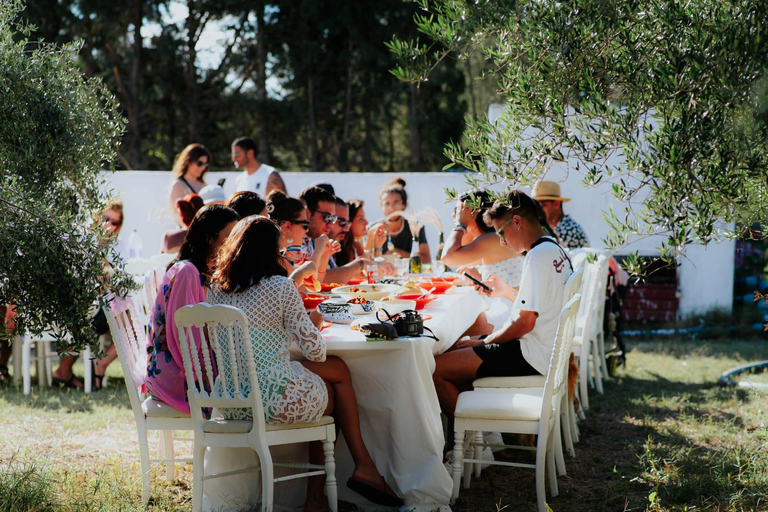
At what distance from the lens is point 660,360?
24.3 ft

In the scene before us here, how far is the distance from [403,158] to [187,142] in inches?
224

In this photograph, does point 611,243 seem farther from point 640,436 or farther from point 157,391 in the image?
point 640,436

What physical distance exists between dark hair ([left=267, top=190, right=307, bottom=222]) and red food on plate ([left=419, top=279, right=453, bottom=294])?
1.01 metres

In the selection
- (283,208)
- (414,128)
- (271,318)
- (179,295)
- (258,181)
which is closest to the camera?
(271,318)

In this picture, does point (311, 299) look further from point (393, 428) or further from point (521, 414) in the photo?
point (521, 414)

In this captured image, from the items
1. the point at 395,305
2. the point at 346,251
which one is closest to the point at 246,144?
the point at 346,251

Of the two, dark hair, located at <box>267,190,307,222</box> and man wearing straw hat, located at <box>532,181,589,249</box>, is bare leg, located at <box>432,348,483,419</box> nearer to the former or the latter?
dark hair, located at <box>267,190,307,222</box>

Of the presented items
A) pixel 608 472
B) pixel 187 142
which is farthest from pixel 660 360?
pixel 187 142

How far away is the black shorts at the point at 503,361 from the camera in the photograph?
4027 millimetres

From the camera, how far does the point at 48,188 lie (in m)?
3.40

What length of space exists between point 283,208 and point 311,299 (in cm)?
67

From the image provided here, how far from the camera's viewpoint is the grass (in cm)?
369

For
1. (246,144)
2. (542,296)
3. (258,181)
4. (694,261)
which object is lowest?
(694,261)

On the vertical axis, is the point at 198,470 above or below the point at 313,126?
below
